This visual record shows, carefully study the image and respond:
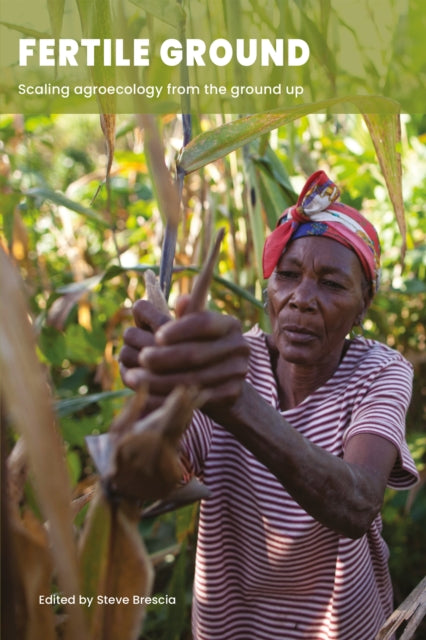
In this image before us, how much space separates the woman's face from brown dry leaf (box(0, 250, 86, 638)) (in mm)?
665

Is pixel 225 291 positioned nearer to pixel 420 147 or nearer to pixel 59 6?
pixel 420 147

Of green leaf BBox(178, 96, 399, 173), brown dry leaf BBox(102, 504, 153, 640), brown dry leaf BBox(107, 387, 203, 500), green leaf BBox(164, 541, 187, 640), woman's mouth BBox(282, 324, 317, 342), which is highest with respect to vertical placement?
green leaf BBox(178, 96, 399, 173)

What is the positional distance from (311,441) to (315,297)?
8.3 inches

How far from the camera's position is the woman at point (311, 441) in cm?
97

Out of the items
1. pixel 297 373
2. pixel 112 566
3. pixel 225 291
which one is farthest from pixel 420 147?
pixel 112 566

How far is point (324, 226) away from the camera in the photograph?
0.98m

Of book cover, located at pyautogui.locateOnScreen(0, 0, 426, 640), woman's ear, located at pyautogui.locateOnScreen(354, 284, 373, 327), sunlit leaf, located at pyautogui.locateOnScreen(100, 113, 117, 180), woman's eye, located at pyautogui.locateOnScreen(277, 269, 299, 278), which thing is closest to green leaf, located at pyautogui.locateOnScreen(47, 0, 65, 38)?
book cover, located at pyautogui.locateOnScreen(0, 0, 426, 640)

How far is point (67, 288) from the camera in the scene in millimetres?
1474

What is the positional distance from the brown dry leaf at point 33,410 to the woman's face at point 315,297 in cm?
66

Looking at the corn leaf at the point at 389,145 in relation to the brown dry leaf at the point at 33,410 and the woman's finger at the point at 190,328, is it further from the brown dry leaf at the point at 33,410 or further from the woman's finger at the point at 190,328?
the brown dry leaf at the point at 33,410

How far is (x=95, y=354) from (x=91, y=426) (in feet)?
0.89

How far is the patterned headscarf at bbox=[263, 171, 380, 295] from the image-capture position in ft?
3.24

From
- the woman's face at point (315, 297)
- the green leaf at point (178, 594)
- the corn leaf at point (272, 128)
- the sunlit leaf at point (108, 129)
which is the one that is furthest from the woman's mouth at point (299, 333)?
the green leaf at point (178, 594)

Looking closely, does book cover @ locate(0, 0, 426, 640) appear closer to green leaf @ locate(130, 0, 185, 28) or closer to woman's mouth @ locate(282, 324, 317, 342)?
green leaf @ locate(130, 0, 185, 28)
